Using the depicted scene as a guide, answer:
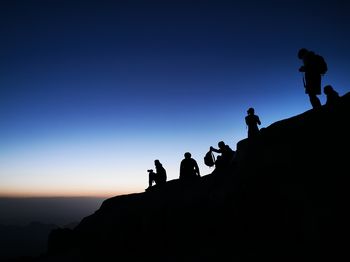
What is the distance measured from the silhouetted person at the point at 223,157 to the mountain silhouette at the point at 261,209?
2.80ft

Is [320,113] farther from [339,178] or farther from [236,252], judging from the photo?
[236,252]

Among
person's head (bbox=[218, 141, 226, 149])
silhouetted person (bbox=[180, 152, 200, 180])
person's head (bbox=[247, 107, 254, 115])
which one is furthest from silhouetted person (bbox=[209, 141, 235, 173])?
person's head (bbox=[247, 107, 254, 115])

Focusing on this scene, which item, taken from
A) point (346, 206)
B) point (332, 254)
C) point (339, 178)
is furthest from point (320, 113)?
point (332, 254)

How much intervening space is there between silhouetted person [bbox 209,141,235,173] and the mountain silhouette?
85 cm

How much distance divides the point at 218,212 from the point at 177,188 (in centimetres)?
519

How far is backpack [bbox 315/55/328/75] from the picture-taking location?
36.6ft

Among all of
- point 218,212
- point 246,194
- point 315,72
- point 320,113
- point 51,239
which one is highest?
point 315,72

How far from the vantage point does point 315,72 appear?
11289 millimetres

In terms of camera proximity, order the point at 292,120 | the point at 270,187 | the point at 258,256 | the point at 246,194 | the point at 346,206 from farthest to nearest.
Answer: the point at 292,120
the point at 246,194
the point at 270,187
the point at 258,256
the point at 346,206

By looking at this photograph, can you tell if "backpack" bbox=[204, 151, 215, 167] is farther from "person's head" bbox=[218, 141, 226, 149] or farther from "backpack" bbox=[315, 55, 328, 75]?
"backpack" bbox=[315, 55, 328, 75]

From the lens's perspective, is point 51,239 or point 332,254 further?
point 51,239

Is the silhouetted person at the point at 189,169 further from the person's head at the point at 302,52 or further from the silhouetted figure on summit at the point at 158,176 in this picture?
the person's head at the point at 302,52

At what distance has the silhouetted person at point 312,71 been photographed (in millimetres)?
11196

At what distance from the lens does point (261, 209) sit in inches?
413
